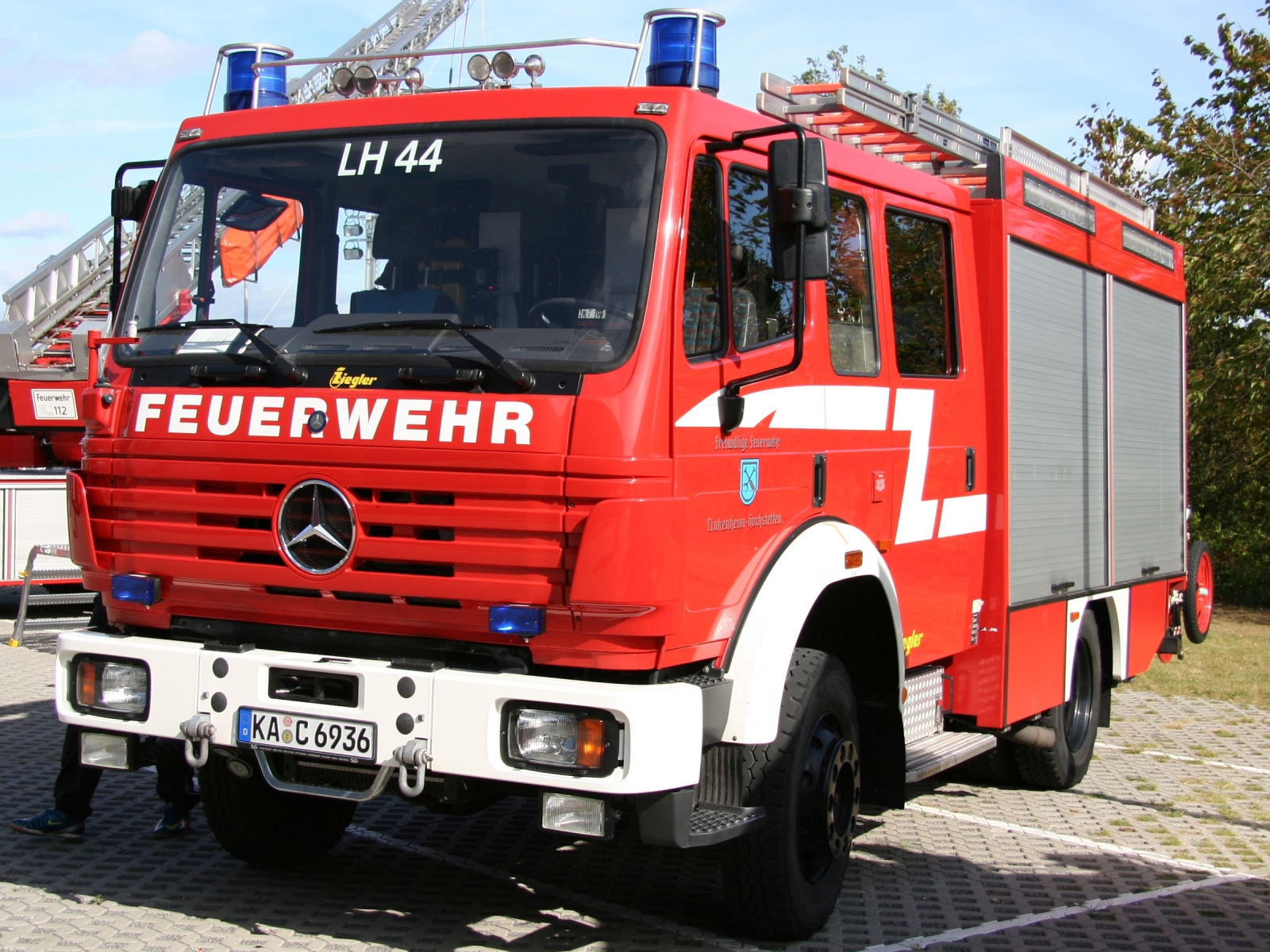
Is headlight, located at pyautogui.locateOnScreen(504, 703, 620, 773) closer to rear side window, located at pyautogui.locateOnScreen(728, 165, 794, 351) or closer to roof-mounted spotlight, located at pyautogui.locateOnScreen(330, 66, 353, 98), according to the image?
rear side window, located at pyautogui.locateOnScreen(728, 165, 794, 351)

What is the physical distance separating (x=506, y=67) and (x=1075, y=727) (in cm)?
511

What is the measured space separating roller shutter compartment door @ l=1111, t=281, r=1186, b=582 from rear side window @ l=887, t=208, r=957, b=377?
2.12 meters

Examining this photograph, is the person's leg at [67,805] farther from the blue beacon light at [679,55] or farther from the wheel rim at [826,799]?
the blue beacon light at [679,55]

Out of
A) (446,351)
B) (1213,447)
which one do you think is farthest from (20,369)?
(1213,447)

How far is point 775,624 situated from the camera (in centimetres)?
453

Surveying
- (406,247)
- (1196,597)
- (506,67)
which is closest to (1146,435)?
(1196,597)

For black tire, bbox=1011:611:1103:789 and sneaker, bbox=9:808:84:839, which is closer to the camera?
sneaker, bbox=9:808:84:839

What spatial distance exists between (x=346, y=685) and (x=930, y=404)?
9.31ft

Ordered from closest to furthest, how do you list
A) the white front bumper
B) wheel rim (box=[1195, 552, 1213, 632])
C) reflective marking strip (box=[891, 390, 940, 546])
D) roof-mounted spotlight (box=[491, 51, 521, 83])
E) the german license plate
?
1. the white front bumper
2. the german license plate
3. roof-mounted spotlight (box=[491, 51, 521, 83])
4. reflective marking strip (box=[891, 390, 940, 546])
5. wheel rim (box=[1195, 552, 1213, 632])

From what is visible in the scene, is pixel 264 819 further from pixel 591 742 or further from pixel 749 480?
pixel 749 480

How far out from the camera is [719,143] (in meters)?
4.50

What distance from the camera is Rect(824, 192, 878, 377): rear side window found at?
5.29m

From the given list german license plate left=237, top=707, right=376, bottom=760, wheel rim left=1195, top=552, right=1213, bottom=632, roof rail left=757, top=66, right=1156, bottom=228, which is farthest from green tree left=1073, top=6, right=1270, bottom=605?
german license plate left=237, top=707, right=376, bottom=760

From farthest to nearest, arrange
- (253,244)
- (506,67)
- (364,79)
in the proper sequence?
(364,79) → (253,244) → (506,67)
